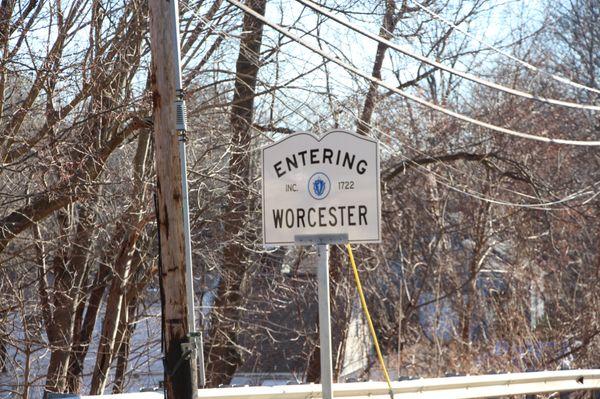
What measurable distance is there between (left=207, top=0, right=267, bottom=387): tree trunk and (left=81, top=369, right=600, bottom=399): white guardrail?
18.1 ft

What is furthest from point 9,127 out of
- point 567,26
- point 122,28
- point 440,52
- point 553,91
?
point 567,26

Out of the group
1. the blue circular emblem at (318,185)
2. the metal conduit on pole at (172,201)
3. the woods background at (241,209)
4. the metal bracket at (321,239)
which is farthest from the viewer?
the woods background at (241,209)

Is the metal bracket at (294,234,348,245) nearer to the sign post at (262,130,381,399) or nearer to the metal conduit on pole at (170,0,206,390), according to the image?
the sign post at (262,130,381,399)

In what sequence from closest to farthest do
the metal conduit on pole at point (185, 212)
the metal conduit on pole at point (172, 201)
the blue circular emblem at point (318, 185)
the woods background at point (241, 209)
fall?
the blue circular emblem at point (318, 185)
the metal conduit on pole at point (185, 212)
the metal conduit on pole at point (172, 201)
the woods background at point (241, 209)

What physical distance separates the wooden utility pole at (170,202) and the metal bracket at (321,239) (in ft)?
4.12

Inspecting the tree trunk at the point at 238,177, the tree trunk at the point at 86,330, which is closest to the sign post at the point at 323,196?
the tree trunk at the point at 238,177

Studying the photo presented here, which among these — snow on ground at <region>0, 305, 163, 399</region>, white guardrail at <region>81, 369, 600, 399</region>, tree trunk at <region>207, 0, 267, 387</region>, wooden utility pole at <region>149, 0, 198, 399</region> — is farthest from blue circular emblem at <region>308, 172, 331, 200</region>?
tree trunk at <region>207, 0, 267, 387</region>

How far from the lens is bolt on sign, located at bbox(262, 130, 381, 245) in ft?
17.9

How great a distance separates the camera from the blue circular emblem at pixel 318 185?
5.56m

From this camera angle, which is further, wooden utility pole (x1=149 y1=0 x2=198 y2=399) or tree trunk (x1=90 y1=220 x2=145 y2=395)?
tree trunk (x1=90 y1=220 x2=145 y2=395)

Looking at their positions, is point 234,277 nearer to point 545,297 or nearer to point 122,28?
point 122,28

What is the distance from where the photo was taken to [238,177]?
1311 cm

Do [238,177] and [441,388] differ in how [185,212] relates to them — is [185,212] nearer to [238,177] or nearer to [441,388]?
[441,388]

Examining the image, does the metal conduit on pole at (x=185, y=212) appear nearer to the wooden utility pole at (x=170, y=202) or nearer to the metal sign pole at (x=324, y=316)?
the wooden utility pole at (x=170, y=202)
